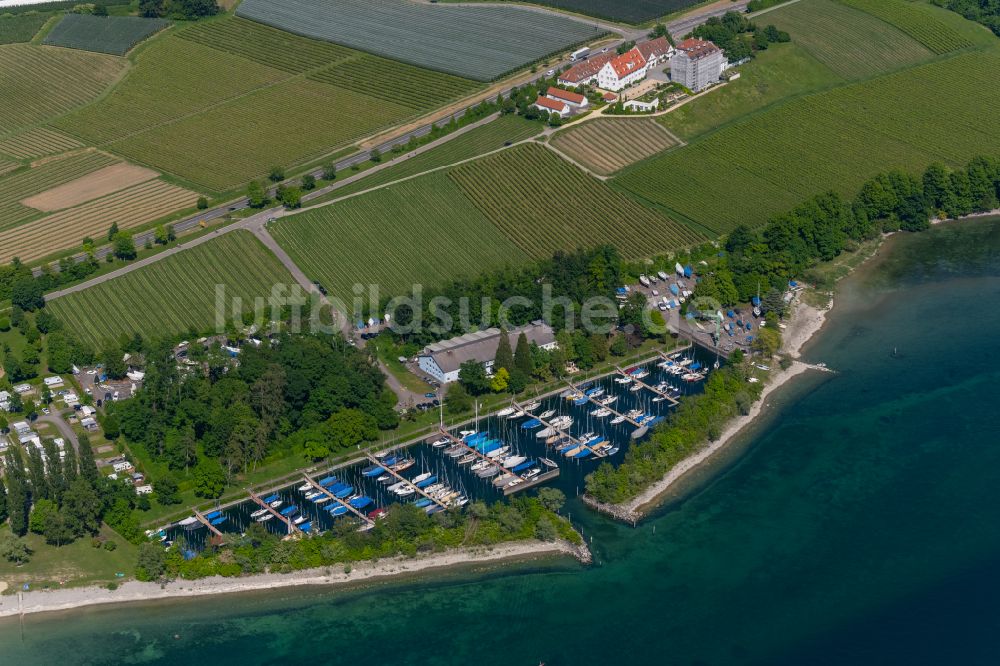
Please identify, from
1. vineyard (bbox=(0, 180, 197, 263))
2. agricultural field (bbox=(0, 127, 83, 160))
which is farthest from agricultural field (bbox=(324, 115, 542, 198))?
agricultural field (bbox=(0, 127, 83, 160))

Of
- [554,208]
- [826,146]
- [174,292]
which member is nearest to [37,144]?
[174,292]

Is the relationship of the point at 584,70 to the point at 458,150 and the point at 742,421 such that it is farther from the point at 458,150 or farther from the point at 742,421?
the point at 742,421

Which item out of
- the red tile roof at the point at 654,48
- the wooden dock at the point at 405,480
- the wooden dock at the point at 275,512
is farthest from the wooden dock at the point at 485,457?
the red tile roof at the point at 654,48

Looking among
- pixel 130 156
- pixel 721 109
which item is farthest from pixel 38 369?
pixel 721 109

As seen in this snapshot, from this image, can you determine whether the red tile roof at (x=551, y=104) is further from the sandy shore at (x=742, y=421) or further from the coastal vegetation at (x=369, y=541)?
the coastal vegetation at (x=369, y=541)

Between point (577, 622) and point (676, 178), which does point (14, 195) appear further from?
point (577, 622)

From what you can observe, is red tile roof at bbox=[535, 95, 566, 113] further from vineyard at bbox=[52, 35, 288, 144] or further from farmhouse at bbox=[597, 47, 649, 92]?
vineyard at bbox=[52, 35, 288, 144]
